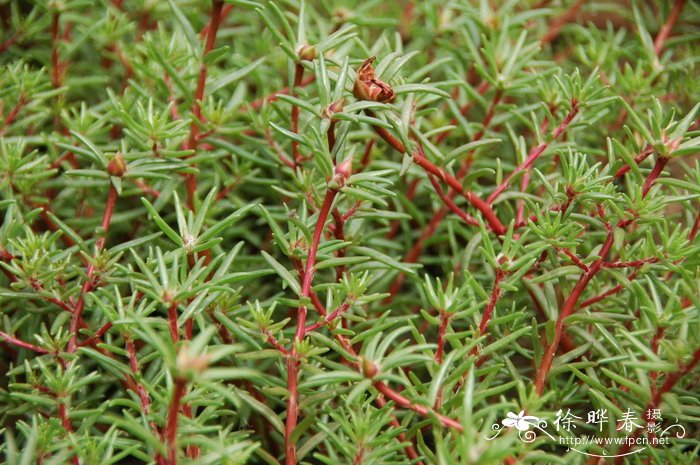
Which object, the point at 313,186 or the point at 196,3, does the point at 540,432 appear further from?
the point at 196,3

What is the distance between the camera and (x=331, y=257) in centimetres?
139

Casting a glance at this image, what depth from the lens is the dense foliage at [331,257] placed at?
49.0 inches

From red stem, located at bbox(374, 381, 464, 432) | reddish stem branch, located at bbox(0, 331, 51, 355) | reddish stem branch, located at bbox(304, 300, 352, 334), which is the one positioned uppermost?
reddish stem branch, located at bbox(304, 300, 352, 334)

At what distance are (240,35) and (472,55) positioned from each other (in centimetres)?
83

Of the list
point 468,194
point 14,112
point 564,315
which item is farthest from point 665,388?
point 14,112

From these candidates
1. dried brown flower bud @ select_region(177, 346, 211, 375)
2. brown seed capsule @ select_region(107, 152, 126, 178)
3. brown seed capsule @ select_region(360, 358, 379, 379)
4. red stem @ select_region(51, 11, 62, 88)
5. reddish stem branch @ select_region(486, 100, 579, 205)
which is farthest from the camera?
red stem @ select_region(51, 11, 62, 88)

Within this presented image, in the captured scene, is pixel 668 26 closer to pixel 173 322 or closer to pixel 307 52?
pixel 307 52

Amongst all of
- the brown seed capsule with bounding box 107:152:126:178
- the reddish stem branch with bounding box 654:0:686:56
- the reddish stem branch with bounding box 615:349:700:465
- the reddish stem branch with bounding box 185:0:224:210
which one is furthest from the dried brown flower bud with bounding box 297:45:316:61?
the reddish stem branch with bounding box 654:0:686:56

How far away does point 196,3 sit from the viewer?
212 cm

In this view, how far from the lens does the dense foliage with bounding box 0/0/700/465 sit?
124 cm

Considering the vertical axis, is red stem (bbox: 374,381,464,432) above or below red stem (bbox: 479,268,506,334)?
below

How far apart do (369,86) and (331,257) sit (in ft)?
1.16

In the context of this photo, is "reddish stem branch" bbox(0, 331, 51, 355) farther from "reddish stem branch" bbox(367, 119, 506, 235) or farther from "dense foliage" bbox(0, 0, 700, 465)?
"reddish stem branch" bbox(367, 119, 506, 235)

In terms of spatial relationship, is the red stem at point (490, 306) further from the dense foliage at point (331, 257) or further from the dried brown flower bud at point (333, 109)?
the dried brown flower bud at point (333, 109)
